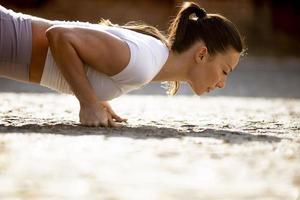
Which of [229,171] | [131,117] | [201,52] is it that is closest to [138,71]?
[201,52]

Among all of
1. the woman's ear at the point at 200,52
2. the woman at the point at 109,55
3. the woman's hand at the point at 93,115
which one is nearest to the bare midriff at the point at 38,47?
the woman at the point at 109,55

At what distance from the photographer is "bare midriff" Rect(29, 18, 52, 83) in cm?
228

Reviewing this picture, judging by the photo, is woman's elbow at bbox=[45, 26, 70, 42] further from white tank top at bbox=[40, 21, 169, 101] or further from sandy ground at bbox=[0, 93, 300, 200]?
sandy ground at bbox=[0, 93, 300, 200]

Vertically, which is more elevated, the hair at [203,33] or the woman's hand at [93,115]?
the hair at [203,33]

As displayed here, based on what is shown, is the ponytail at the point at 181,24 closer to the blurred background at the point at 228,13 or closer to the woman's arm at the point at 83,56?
the woman's arm at the point at 83,56

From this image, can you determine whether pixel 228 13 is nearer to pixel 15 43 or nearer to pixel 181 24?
pixel 181 24

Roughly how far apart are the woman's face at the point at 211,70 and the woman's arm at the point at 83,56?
0.30 metres

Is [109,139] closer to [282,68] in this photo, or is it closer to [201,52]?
[201,52]

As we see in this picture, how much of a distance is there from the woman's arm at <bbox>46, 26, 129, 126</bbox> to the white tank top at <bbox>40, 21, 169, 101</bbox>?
0.05 m

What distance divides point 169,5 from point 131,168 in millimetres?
8401

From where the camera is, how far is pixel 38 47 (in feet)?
7.48

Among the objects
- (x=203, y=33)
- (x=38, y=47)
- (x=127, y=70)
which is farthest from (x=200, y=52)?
(x=38, y=47)

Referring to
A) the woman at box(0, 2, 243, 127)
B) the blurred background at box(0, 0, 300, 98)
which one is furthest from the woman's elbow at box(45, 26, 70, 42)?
the blurred background at box(0, 0, 300, 98)

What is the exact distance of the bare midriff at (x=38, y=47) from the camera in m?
2.28
